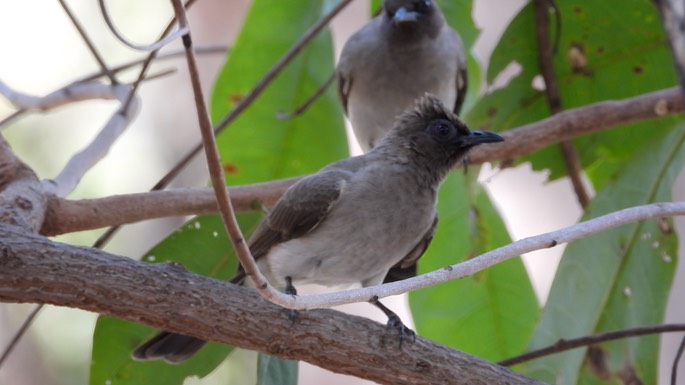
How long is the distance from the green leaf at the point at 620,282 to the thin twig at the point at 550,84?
0.43 m

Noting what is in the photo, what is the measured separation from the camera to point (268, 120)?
4.38m

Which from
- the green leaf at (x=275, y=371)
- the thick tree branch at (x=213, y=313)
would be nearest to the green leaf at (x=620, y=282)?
the thick tree branch at (x=213, y=313)

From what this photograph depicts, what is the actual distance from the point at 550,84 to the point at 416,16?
2.58 ft

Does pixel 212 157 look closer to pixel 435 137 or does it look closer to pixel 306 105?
pixel 435 137

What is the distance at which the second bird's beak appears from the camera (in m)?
4.82

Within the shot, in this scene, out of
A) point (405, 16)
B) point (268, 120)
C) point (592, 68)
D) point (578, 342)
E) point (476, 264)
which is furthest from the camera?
point (405, 16)

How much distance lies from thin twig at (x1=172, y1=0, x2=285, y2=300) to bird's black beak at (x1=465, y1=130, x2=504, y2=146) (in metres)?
1.83

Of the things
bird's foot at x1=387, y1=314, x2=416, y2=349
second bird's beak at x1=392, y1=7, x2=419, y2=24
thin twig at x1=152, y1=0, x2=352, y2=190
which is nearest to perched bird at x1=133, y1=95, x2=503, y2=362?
bird's foot at x1=387, y1=314, x2=416, y2=349

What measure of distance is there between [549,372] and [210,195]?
1.34 meters

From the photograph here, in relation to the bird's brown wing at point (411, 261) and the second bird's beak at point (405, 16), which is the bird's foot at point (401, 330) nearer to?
the bird's brown wing at point (411, 261)

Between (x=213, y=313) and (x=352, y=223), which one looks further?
(x=352, y=223)

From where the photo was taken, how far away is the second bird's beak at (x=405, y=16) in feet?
15.8

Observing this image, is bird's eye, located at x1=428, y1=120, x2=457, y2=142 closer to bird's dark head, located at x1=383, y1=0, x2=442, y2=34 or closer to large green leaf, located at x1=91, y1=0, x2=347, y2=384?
large green leaf, located at x1=91, y1=0, x2=347, y2=384

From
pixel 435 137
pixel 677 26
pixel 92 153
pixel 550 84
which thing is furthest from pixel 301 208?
pixel 677 26
